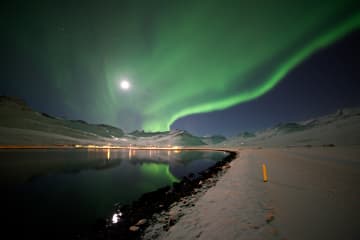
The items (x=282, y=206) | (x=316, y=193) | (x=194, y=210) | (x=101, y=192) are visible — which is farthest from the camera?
(x=101, y=192)

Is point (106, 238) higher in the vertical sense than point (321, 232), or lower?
lower

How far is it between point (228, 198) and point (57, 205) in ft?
47.2

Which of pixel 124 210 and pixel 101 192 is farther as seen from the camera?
pixel 101 192

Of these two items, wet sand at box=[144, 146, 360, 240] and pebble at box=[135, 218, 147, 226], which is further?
pebble at box=[135, 218, 147, 226]

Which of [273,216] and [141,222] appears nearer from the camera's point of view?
[273,216]

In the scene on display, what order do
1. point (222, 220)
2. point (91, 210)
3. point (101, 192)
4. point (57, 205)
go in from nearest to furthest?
point (222, 220)
point (91, 210)
point (57, 205)
point (101, 192)

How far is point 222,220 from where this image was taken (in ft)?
26.4

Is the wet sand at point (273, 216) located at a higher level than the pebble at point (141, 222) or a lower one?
higher

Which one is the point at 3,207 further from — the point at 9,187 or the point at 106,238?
the point at 106,238

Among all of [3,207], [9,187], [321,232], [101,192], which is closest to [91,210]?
[101,192]

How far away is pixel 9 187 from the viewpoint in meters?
18.8

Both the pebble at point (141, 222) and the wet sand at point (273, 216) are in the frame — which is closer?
the wet sand at point (273, 216)

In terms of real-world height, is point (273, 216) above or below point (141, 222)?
above

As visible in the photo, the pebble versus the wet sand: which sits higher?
the wet sand
